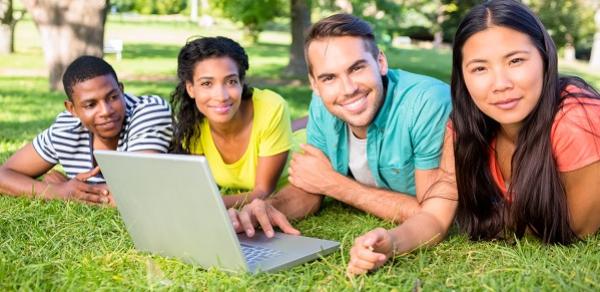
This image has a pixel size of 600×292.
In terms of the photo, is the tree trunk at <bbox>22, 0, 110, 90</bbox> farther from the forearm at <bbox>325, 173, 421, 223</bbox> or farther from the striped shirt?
the forearm at <bbox>325, 173, 421, 223</bbox>

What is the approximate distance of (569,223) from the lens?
288cm

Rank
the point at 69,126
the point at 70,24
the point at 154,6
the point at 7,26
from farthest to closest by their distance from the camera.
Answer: the point at 154,6
the point at 7,26
the point at 70,24
the point at 69,126

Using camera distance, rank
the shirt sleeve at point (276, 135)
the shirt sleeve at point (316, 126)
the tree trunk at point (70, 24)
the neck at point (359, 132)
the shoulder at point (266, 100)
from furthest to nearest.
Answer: the tree trunk at point (70, 24)
the shoulder at point (266, 100)
the shirt sleeve at point (276, 135)
the shirt sleeve at point (316, 126)
the neck at point (359, 132)

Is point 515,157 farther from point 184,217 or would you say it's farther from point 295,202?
point 184,217

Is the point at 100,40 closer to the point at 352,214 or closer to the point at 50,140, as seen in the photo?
the point at 50,140

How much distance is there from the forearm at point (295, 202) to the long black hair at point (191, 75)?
0.71 metres

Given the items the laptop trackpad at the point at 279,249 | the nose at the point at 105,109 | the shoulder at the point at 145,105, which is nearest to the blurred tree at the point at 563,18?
the shoulder at the point at 145,105

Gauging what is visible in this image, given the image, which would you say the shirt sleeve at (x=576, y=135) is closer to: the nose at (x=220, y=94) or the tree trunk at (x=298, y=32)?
the nose at (x=220, y=94)

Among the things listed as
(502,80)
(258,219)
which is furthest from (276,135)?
(502,80)

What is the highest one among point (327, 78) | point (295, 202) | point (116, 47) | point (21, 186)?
point (327, 78)

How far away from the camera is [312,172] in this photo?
3.62 metres

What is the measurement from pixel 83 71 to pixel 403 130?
175 cm

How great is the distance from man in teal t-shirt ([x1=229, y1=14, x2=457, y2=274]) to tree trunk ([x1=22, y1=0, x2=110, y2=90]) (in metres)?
6.59

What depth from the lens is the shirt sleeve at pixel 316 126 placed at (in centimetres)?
357
